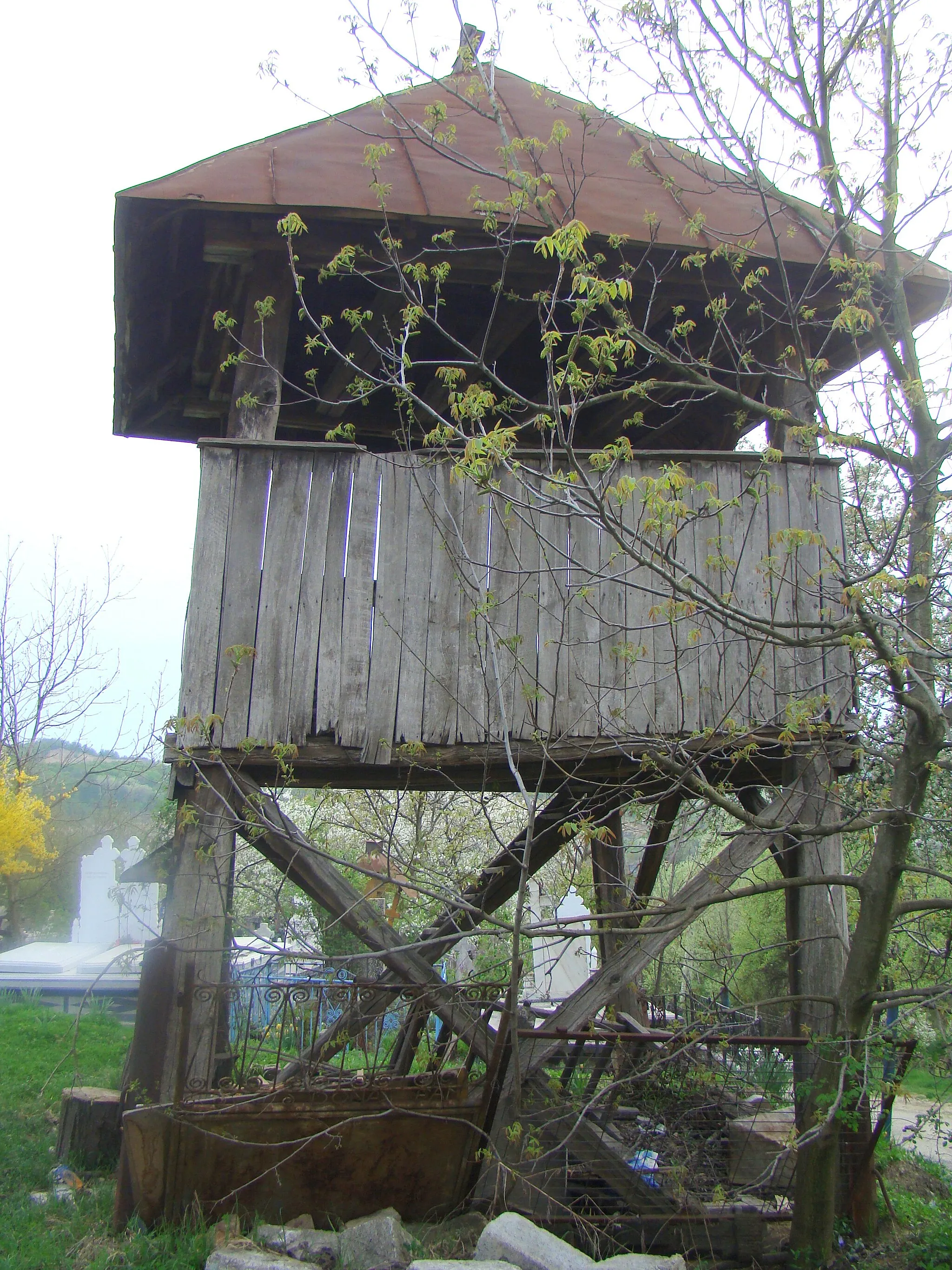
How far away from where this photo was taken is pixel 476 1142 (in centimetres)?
520

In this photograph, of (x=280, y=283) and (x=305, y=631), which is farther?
(x=280, y=283)

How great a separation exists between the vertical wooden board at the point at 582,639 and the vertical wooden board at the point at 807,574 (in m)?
1.12

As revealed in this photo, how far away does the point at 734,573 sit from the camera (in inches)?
223

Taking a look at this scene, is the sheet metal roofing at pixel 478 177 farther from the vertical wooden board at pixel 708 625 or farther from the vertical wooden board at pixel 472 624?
the vertical wooden board at pixel 472 624

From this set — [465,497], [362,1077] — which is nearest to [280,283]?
[465,497]

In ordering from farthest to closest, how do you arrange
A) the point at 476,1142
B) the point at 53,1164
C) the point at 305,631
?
the point at 53,1164, the point at 305,631, the point at 476,1142

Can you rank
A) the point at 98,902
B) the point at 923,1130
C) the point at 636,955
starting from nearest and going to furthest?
the point at 636,955, the point at 923,1130, the point at 98,902

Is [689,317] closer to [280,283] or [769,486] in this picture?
[769,486]

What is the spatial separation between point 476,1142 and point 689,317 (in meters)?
5.36

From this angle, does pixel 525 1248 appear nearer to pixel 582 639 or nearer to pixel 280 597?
pixel 582 639

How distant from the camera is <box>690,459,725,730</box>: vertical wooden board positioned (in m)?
5.77

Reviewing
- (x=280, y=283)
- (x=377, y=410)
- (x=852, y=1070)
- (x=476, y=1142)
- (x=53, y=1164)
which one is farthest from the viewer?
(x=377, y=410)

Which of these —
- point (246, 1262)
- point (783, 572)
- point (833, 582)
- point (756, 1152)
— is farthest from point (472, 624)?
point (756, 1152)

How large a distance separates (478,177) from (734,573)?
3.03 meters
